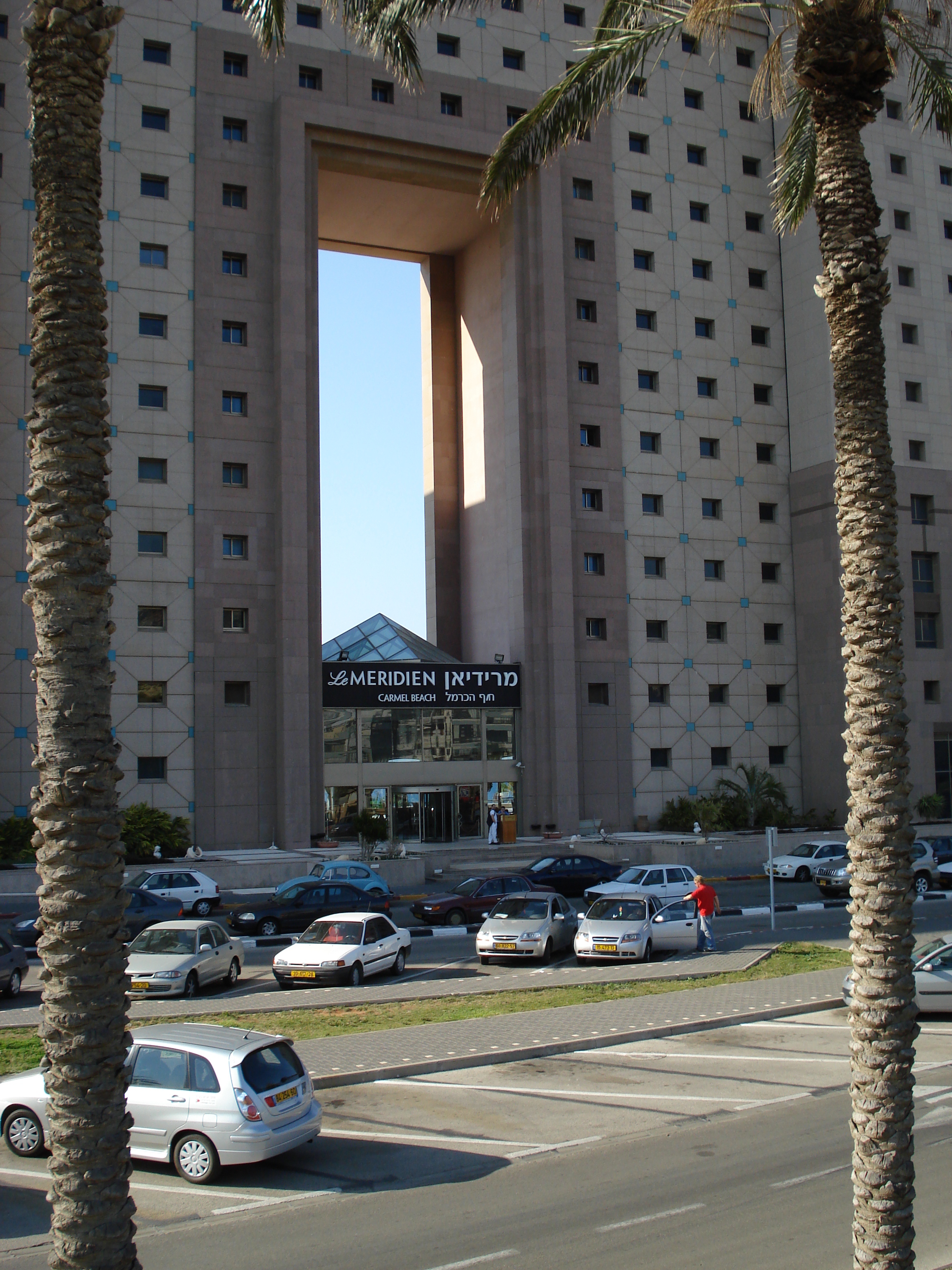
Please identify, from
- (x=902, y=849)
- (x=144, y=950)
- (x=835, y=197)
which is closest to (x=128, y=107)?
(x=144, y=950)

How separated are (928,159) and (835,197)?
53610mm

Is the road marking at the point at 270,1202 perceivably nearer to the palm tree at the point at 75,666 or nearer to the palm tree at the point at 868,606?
the palm tree at the point at 868,606

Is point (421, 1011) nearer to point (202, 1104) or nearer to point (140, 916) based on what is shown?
point (202, 1104)

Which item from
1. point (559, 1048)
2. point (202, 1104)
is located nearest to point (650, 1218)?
point (202, 1104)

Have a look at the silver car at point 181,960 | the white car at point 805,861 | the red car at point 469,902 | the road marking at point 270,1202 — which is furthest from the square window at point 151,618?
the road marking at point 270,1202

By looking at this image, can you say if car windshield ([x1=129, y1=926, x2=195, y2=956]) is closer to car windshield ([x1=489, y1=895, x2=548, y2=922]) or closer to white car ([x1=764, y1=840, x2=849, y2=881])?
car windshield ([x1=489, y1=895, x2=548, y2=922])

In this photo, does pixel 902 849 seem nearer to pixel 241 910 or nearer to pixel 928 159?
pixel 241 910

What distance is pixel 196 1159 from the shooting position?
11.0 metres

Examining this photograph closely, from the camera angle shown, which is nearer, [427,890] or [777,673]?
[427,890]

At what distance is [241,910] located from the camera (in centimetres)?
2733

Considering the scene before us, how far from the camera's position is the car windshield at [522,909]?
79.7ft

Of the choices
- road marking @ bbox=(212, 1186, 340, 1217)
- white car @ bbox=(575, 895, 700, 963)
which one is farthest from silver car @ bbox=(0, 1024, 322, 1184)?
white car @ bbox=(575, 895, 700, 963)

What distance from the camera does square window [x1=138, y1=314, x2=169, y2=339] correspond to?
4159 centimetres

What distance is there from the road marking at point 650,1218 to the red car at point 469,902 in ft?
58.8
